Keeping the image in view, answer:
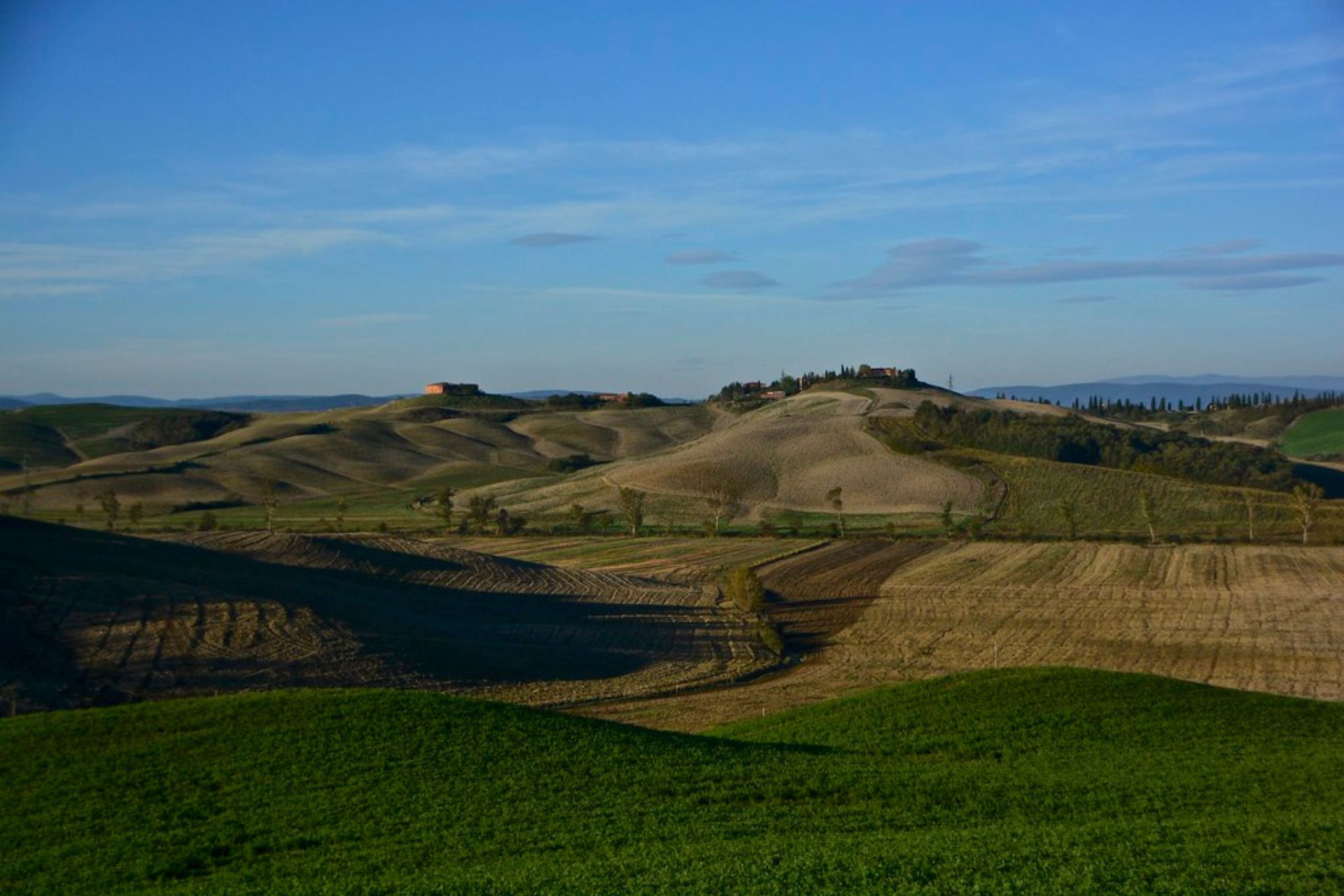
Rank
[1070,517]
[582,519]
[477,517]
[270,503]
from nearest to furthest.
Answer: [1070,517] → [582,519] → [477,517] → [270,503]

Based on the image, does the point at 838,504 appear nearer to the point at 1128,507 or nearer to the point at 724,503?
the point at 724,503

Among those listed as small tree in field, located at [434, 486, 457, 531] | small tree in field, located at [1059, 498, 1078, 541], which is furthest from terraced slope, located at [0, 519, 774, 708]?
small tree in field, located at [1059, 498, 1078, 541]

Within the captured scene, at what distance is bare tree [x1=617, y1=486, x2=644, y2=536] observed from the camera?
7912 cm

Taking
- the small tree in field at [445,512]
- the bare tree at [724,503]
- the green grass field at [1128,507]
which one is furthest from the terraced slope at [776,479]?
the small tree in field at [445,512]

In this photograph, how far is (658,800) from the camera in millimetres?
17297

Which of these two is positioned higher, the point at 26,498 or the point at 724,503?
the point at 724,503

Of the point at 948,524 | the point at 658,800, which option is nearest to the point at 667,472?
the point at 948,524

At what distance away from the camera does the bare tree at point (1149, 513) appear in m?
71.2

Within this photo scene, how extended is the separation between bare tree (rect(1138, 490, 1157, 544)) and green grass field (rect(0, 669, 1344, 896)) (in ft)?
156

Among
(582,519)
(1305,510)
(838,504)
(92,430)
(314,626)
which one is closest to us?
(314,626)

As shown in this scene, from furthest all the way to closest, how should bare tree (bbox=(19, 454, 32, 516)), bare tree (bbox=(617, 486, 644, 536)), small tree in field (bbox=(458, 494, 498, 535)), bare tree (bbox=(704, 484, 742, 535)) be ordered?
bare tree (bbox=(19, 454, 32, 516))
bare tree (bbox=(704, 484, 742, 535))
small tree in field (bbox=(458, 494, 498, 535))
bare tree (bbox=(617, 486, 644, 536))

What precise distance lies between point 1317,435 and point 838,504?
302ft

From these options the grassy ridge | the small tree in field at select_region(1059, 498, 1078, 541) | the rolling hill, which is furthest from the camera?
the grassy ridge

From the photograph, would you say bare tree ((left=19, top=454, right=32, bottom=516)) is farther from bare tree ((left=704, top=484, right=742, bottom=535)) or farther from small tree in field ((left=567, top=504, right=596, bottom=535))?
bare tree ((left=704, top=484, right=742, bottom=535))
